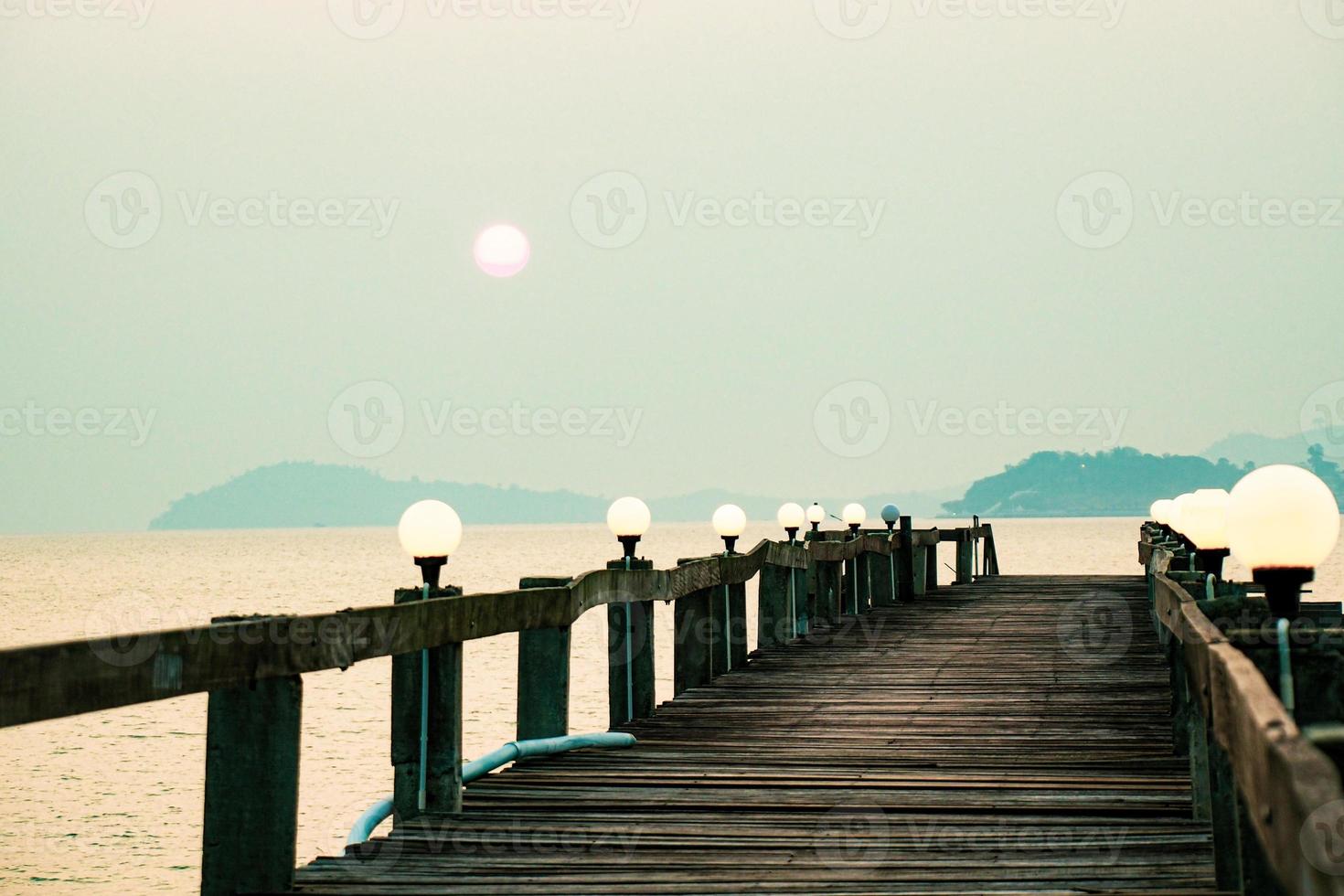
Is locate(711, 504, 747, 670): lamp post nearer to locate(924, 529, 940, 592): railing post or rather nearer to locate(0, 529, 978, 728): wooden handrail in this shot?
locate(0, 529, 978, 728): wooden handrail

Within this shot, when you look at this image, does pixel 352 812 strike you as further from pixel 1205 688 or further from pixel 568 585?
pixel 1205 688

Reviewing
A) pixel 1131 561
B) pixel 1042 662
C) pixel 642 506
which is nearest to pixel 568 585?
pixel 642 506

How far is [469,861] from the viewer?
5.48 metres

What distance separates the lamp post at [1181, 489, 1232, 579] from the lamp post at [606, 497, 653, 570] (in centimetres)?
464

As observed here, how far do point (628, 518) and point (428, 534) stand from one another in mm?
4437

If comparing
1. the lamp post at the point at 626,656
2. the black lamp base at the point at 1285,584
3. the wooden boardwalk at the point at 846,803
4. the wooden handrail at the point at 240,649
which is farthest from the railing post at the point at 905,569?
the black lamp base at the point at 1285,584

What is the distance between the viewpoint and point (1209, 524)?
7.31m

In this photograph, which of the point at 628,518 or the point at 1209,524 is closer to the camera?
the point at 1209,524

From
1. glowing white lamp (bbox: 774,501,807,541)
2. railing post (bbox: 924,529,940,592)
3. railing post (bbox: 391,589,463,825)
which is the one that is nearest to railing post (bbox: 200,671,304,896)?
railing post (bbox: 391,589,463,825)

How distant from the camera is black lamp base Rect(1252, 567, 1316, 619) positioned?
478 centimetres

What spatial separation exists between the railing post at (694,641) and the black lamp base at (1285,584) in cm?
677

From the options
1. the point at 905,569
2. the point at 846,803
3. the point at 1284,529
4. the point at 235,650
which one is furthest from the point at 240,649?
the point at 905,569

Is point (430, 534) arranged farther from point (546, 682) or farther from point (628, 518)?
point (628, 518)

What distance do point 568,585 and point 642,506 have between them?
10.4 ft
